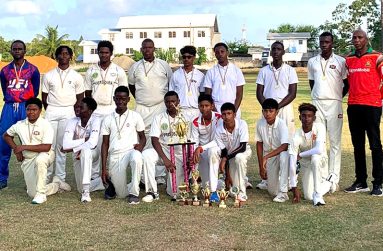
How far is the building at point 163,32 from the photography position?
239ft

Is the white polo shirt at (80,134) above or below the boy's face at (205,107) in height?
below

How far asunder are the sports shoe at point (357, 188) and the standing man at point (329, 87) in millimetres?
192

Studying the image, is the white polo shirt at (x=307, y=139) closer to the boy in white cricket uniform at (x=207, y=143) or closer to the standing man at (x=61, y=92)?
the boy in white cricket uniform at (x=207, y=143)

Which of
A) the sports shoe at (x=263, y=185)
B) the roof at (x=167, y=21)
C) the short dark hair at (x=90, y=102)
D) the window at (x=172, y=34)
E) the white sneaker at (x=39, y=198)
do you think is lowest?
the sports shoe at (x=263, y=185)

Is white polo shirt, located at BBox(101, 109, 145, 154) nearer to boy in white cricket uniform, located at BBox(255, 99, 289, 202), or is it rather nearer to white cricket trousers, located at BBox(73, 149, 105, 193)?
white cricket trousers, located at BBox(73, 149, 105, 193)

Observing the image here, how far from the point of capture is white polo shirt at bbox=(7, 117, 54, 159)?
700cm

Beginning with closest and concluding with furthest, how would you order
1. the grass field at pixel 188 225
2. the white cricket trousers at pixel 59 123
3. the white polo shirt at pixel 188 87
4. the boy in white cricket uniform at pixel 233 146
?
the grass field at pixel 188 225 → the boy in white cricket uniform at pixel 233 146 → the white polo shirt at pixel 188 87 → the white cricket trousers at pixel 59 123

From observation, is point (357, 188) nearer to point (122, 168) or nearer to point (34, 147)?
point (122, 168)

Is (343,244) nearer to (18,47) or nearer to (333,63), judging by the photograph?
(333,63)

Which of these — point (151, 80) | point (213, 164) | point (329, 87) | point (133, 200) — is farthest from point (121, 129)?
point (329, 87)

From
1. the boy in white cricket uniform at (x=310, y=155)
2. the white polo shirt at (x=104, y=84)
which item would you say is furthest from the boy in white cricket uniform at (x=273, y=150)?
the white polo shirt at (x=104, y=84)

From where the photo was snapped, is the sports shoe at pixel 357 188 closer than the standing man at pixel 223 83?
Yes

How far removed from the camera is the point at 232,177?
6891 mm

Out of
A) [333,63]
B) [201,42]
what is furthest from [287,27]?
[333,63]
